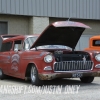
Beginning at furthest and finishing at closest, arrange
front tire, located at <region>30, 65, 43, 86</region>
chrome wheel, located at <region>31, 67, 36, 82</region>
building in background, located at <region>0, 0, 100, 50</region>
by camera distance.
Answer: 1. building in background, located at <region>0, 0, 100, 50</region>
2. chrome wheel, located at <region>31, 67, 36, 82</region>
3. front tire, located at <region>30, 65, 43, 86</region>

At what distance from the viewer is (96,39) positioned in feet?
42.7

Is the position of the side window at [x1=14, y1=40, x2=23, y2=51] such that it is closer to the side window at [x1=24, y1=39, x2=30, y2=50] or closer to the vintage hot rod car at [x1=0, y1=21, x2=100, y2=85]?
the vintage hot rod car at [x1=0, y1=21, x2=100, y2=85]

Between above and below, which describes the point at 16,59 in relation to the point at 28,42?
below

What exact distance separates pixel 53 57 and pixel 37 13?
31.5ft

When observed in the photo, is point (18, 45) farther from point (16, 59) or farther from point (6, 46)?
point (6, 46)

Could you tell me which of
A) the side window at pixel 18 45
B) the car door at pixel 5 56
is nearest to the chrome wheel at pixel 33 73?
the side window at pixel 18 45

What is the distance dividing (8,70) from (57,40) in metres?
2.29

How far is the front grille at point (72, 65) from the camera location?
8773 mm

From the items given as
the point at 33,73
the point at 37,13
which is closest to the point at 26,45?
the point at 33,73

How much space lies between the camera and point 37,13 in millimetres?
17969

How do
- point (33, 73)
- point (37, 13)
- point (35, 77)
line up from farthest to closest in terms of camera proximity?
point (37, 13) → point (33, 73) → point (35, 77)

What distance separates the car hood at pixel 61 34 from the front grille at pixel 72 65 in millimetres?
1001

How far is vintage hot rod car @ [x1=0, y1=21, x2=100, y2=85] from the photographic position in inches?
343

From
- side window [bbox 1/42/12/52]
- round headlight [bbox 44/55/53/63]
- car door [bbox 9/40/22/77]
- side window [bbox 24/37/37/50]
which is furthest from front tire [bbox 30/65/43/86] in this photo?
side window [bbox 1/42/12/52]
